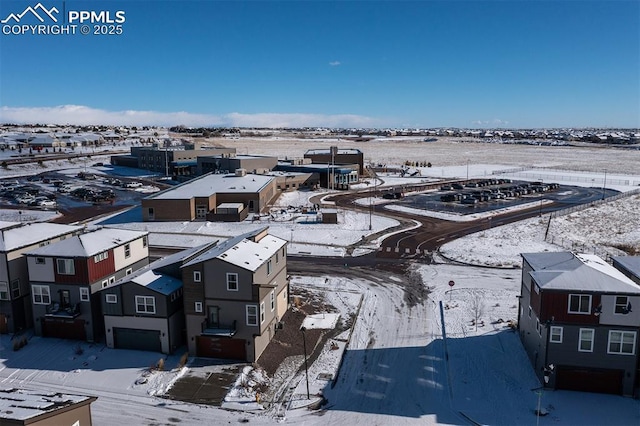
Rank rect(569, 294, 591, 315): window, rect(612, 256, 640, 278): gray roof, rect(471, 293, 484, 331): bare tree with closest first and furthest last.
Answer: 1. rect(569, 294, 591, 315): window
2. rect(612, 256, 640, 278): gray roof
3. rect(471, 293, 484, 331): bare tree

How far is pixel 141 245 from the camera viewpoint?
1455 inches

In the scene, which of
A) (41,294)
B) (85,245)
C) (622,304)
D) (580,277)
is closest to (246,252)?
(85,245)

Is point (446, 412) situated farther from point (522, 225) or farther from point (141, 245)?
point (522, 225)

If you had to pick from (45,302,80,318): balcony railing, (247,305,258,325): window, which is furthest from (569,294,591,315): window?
(45,302,80,318): balcony railing

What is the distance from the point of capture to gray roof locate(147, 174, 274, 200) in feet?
233

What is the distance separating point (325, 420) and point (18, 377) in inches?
689

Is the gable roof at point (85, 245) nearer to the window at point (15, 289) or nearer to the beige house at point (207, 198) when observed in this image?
the window at point (15, 289)

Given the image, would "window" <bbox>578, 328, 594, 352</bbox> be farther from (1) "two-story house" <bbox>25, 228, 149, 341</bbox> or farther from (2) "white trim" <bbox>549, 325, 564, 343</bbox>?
(1) "two-story house" <bbox>25, 228, 149, 341</bbox>

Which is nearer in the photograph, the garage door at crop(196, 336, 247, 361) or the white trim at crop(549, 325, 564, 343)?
the white trim at crop(549, 325, 564, 343)

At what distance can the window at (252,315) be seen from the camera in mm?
28688

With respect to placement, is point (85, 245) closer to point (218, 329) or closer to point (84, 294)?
point (84, 294)

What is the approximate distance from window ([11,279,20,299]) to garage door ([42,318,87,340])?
8.91 ft

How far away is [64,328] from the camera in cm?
3203

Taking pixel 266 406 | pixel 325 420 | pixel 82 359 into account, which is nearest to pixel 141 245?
pixel 82 359
